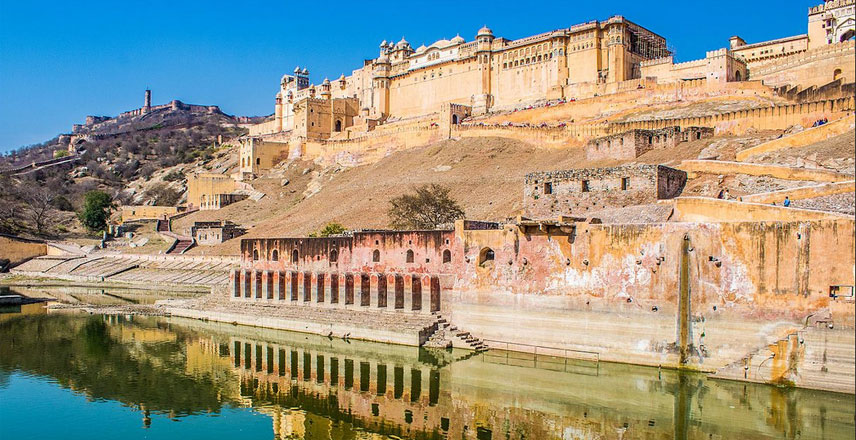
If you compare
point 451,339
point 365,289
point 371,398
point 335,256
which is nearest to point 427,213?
point 335,256

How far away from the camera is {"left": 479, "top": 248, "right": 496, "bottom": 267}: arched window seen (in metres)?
25.9

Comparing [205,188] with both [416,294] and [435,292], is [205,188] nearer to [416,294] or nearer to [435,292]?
[416,294]

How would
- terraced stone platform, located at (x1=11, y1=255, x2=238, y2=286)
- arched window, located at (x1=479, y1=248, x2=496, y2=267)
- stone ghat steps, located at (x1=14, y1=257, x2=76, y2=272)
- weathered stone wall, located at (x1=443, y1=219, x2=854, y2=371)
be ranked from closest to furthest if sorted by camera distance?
1. weathered stone wall, located at (x1=443, y1=219, x2=854, y2=371)
2. arched window, located at (x1=479, y1=248, x2=496, y2=267)
3. terraced stone platform, located at (x1=11, y1=255, x2=238, y2=286)
4. stone ghat steps, located at (x1=14, y1=257, x2=76, y2=272)

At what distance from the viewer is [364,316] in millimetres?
28531

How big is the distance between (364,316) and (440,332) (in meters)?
3.59

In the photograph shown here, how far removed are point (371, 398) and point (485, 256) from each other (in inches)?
276

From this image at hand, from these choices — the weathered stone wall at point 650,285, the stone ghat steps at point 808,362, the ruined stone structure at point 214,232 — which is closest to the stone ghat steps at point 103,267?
the ruined stone structure at point 214,232

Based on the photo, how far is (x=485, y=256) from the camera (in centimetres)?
2611

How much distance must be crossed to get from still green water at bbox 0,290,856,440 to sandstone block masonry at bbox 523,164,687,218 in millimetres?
8334

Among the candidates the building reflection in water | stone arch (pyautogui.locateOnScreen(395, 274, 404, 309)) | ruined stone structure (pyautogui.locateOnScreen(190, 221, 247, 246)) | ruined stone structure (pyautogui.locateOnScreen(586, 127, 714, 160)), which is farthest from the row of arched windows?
ruined stone structure (pyautogui.locateOnScreen(190, 221, 247, 246))

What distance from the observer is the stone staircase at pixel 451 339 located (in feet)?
Result: 83.5

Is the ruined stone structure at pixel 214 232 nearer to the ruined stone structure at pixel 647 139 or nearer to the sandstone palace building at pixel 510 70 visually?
the sandstone palace building at pixel 510 70

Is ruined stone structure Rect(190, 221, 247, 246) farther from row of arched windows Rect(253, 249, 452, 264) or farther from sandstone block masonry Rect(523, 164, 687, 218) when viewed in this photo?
sandstone block masonry Rect(523, 164, 687, 218)

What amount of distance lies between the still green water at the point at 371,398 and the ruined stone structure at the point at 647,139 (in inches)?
797
